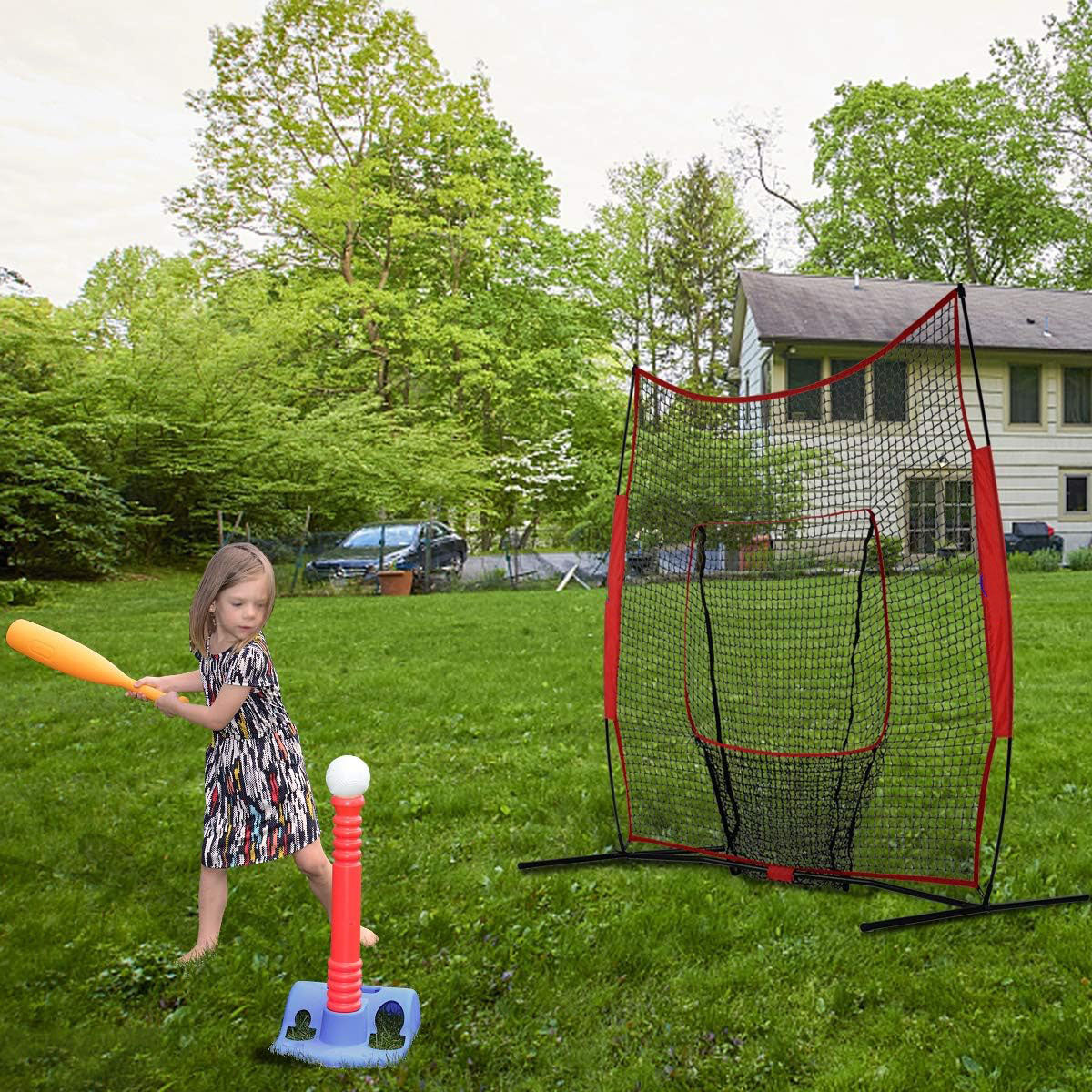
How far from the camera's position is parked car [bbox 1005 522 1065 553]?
17188 mm

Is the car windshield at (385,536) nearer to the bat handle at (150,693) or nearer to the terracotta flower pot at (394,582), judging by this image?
the terracotta flower pot at (394,582)

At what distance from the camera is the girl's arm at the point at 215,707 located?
2.61 meters

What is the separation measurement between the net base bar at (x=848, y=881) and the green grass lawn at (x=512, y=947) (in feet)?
0.16

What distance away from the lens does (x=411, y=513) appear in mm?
19625

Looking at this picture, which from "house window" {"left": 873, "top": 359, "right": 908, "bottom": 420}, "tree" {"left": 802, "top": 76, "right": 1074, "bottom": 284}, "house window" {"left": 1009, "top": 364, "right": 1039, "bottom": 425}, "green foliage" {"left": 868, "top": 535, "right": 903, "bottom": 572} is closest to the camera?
"house window" {"left": 873, "top": 359, "right": 908, "bottom": 420}

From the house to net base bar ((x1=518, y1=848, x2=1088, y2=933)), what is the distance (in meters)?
14.1

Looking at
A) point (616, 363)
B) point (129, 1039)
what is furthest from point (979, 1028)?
point (616, 363)

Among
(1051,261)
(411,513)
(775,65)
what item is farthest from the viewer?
(1051,261)

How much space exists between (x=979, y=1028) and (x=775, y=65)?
1060 inches

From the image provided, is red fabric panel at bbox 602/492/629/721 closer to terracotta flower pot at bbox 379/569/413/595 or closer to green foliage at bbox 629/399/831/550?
green foliage at bbox 629/399/831/550

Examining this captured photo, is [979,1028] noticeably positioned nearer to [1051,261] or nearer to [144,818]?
[144,818]

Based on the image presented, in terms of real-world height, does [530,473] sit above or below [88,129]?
below

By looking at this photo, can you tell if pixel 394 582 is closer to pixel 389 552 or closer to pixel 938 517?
pixel 389 552

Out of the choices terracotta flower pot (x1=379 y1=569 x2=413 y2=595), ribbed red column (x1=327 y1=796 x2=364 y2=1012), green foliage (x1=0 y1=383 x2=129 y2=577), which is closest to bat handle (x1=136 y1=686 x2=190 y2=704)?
ribbed red column (x1=327 y1=796 x2=364 y2=1012)
